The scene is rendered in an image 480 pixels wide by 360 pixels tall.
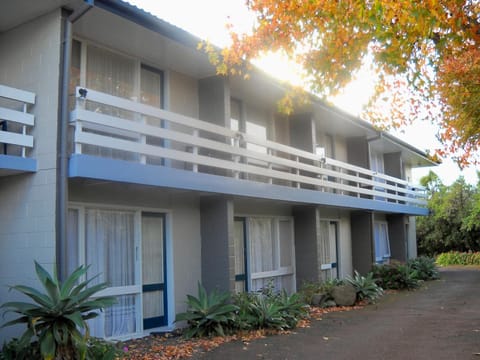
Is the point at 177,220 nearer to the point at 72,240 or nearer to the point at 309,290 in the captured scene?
the point at 72,240

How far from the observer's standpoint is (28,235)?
8133 millimetres

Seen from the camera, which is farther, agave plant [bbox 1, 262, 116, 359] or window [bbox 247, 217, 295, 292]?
window [bbox 247, 217, 295, 292]

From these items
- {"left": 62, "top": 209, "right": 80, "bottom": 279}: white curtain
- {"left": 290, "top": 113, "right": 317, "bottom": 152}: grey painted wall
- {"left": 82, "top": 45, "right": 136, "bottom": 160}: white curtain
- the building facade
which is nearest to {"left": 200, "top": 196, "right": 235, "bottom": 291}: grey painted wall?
the building facade

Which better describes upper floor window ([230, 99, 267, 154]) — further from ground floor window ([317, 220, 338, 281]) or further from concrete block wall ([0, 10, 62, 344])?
concrete block wall ([0, 10, 62, 344])

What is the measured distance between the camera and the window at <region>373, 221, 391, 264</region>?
21.7m

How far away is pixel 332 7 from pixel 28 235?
5.75 meters

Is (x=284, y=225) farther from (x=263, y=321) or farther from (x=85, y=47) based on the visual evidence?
(x=85, y=47)

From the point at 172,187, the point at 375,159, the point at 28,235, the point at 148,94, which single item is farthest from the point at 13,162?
the point at 375,159

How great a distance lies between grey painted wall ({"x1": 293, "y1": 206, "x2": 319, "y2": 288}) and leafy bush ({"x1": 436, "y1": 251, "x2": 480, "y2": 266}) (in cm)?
1873

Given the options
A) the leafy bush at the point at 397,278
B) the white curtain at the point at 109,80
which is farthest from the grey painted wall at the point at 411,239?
the white curtain at the point at 109,80

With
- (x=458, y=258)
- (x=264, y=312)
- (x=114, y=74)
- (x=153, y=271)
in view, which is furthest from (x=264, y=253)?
(x=458, y=258)

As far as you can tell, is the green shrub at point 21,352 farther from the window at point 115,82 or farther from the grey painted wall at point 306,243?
the grey painted wall at point 306,243

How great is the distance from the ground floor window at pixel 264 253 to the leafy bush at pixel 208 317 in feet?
9.17

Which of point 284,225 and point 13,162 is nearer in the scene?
point 13,162
